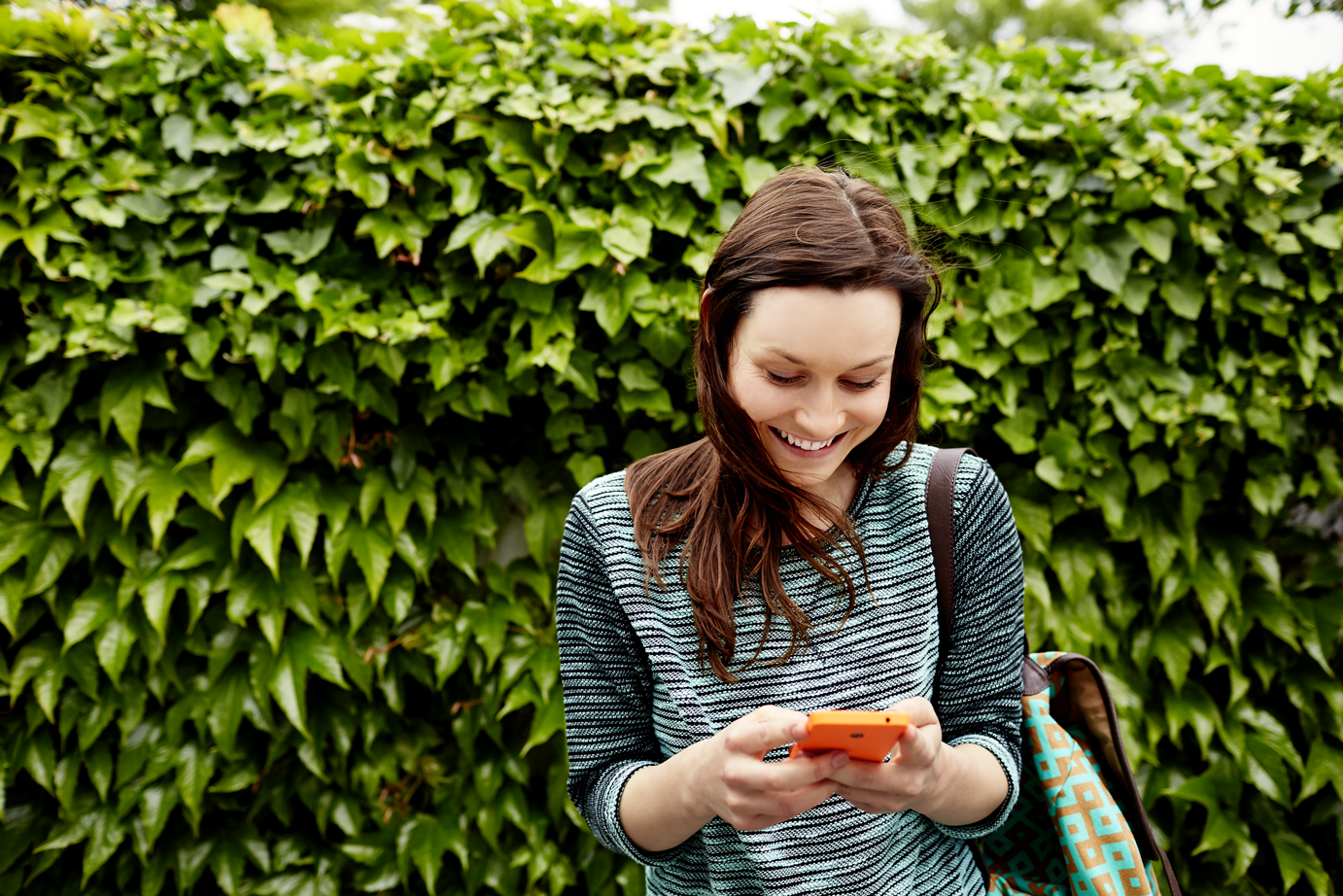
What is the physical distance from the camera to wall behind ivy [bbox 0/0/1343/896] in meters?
2.19

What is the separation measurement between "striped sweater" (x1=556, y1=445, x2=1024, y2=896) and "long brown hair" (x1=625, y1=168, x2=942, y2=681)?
31 mm

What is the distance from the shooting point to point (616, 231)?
217 centimetres

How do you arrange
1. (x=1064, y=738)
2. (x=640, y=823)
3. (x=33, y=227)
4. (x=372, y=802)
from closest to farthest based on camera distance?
(x=640, y=823)
(x=1064, y=738)
(x=33, y=227)
(x=372, y=802)

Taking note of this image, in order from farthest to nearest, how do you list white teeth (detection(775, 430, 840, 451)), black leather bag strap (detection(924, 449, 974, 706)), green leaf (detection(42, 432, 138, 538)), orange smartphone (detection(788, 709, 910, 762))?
1. green leaf (detection(42, 432, 138, 538))
2. black leather bag strap (detection(924, 449, 974, 706))
3. white teeth (detection(775, 430, 840, 451))
4. orange smartphone (detection(788, 709, 910, 762))

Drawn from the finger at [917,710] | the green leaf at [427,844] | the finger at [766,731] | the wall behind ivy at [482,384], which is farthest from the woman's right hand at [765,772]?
the green leaf at [427,844]

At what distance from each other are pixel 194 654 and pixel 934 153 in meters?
2.52

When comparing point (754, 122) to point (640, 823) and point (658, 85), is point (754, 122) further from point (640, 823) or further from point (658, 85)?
point (640, 823)

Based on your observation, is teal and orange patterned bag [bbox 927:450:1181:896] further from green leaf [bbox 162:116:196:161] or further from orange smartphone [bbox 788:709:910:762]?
green leaf [bbox 162:116:196:161]

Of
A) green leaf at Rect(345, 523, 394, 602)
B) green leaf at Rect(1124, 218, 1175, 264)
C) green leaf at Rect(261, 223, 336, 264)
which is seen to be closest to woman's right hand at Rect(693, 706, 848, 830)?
green leaf at Rect(345, 523, 394, 602)

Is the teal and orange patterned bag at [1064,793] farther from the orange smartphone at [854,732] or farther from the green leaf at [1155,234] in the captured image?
the green leaf at [1155,234]

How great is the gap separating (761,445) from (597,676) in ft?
1.50

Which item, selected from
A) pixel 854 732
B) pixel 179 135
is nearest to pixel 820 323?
pixel 854 732

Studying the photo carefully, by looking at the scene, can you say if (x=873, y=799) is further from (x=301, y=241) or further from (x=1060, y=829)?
(x=301, y=241)

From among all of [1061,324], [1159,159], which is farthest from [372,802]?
[1159,159]
